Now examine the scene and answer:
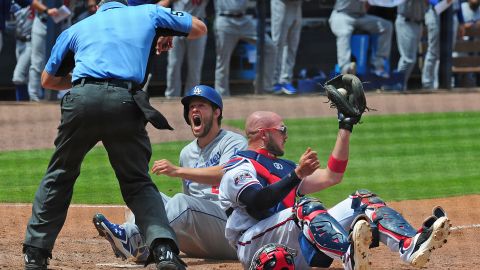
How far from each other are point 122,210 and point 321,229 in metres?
3.34

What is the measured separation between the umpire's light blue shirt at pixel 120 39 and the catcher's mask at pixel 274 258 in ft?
3.59

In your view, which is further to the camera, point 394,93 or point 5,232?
point 394,93

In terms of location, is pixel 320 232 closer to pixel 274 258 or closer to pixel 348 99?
pixel 274 258

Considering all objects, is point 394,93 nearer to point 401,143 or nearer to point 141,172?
point 401,143

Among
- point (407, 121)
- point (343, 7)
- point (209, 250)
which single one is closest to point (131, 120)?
point (209, 250)

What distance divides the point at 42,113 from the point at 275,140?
28.2 ft

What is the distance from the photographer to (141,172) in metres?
5.59

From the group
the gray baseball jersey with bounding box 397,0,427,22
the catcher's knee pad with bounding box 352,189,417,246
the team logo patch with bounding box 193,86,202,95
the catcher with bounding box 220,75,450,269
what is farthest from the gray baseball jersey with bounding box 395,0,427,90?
the catcher's knee pad with bounding box 352,189,417,246

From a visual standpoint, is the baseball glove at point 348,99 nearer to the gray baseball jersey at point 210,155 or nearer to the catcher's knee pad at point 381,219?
the catcher's knee pad at point 381,219

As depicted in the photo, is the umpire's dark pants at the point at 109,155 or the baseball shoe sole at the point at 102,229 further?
the baseball shoe sole at the point at 102,229

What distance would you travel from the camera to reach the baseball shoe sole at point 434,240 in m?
5.33

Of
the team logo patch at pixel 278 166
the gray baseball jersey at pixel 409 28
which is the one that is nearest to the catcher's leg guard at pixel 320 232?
the team logo patch at pixel 278 166

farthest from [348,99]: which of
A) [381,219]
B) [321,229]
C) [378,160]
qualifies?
[378,160]

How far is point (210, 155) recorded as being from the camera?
674 centimetres
